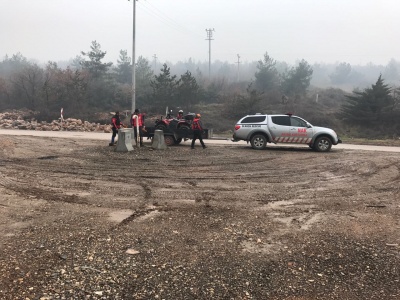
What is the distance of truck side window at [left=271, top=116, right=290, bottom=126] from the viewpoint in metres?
17.5

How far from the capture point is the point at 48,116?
36.7 meters

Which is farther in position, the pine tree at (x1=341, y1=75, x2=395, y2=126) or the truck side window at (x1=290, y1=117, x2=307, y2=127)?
the pine tree at (x1=341, y1=75, x2=395, y2=126)

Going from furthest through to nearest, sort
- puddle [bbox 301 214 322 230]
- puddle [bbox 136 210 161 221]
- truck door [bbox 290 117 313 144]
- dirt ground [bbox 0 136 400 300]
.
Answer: truck door [bbox 290 117 313 144] < puddle [bbox 136 210 161 221] < puddle [bbox 301 214 322 230] < dirt ground [bbox 0 136 400 300]

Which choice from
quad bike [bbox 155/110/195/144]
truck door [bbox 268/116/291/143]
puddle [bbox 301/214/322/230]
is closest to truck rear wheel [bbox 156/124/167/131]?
quad bike [bbox 155/110/195/144]

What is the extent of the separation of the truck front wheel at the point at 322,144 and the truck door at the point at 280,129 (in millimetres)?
1378

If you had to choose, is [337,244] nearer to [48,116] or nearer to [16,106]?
[48,116]

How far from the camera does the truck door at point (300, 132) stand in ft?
56.3

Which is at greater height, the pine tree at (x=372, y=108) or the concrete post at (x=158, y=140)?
the pine tree at (x=372, y=108)

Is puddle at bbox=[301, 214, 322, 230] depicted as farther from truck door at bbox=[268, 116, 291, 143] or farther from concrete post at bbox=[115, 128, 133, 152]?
truck door at bbox=[268, 116, 291, 143]

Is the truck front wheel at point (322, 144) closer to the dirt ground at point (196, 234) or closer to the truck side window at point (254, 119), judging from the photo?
the truck side window at point (254, 119)

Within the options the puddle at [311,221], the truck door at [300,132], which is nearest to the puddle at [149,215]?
the puddle at [311,221]

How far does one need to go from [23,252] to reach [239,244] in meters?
3.10

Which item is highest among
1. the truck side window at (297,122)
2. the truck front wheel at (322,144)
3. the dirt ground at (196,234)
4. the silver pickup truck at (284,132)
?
the truck side window at (297,122)

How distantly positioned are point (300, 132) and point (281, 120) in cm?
108
